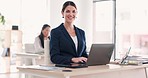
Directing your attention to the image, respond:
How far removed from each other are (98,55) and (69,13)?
18.6 inches

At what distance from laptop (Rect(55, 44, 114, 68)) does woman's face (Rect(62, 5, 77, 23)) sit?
0.39 metres

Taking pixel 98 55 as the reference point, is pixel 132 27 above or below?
above

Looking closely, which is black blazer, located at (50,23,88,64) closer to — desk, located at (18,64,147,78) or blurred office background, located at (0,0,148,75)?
desk, located at (18,64,147,78)

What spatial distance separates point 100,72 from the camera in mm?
2039

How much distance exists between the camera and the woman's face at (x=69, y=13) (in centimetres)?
234

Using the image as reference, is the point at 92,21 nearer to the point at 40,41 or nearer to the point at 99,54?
the point at 40,41

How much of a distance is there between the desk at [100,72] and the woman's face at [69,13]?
0.50 m

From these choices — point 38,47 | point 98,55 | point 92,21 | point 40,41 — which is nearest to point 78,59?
point 98,55

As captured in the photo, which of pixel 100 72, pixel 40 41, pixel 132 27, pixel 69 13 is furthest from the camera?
pixel 132 27

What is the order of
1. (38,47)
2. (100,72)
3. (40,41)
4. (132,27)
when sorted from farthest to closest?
1. (132,27)
2. (40,41)
3. (38,47)
4. (100,72)

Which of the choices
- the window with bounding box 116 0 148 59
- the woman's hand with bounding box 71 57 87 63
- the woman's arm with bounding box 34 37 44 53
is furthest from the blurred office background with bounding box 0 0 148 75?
the woman's hand with bounding box 71 57 87 63

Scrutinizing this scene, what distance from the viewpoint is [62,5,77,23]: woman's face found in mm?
2345

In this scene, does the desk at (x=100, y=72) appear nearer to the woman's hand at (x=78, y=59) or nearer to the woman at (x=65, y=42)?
the woman's hand at (x=78, y=59)

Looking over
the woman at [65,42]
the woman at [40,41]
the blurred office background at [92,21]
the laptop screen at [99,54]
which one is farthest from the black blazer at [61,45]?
the blurred office background at [92,21]
